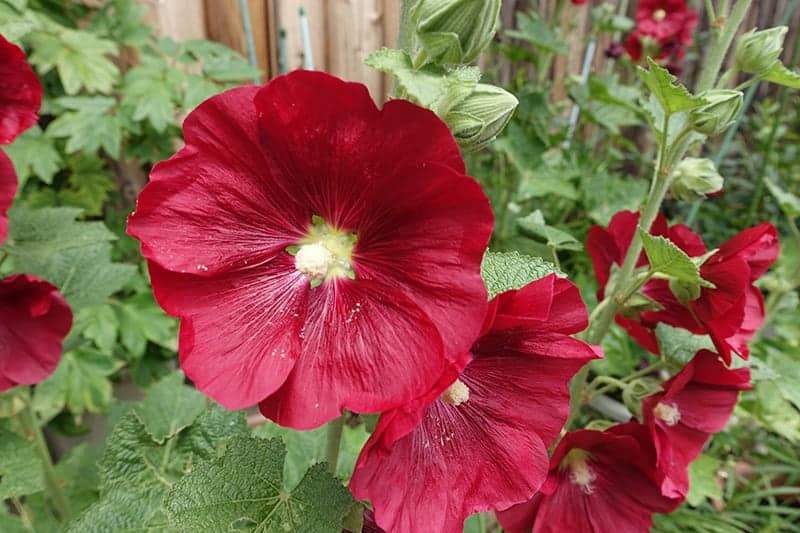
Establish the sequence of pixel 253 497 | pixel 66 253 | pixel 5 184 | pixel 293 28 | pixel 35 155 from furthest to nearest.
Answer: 1. pixel 293 28
2. pixel 35 155
3. pixel 66 253
4. pixel 5 184
5. pixel 253 497

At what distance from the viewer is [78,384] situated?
1340mm

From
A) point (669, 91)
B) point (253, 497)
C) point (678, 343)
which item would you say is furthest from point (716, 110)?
point (253, 497)

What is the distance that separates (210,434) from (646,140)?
276cm

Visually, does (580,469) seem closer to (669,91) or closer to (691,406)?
(691,406)

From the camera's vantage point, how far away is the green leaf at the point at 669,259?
520 millimetres

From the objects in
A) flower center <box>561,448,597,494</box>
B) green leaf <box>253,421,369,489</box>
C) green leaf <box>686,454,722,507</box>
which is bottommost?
green leaf <box>686,454,722,507</box>

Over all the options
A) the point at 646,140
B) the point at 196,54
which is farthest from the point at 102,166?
the point at 646,140

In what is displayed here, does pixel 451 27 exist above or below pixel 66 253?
above

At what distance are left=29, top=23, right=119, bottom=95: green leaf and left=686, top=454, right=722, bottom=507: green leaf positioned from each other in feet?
4.78

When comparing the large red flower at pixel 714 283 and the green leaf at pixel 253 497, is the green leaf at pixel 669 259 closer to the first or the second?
the large red flower at pixel 714 283

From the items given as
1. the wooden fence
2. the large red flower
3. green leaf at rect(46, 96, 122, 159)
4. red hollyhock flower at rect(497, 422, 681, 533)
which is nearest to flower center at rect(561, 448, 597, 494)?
red hollyhock flower at rect(497, 422, 681, 533)

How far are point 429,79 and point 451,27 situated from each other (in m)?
0.04

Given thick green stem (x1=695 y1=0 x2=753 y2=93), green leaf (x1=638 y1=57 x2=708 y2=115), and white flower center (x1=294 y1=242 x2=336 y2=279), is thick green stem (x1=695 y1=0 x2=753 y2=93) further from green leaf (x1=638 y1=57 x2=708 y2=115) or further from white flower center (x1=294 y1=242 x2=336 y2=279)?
white flower center (x1=294 y1=242 x2=336 y2=279)

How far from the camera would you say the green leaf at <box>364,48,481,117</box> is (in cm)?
37
